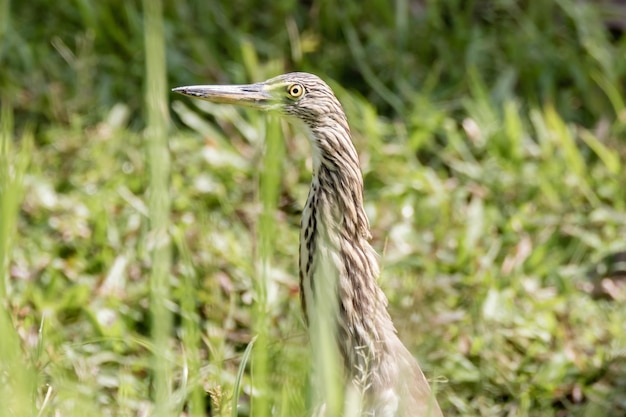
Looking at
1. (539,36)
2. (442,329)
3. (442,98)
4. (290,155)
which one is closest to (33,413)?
(442,329)

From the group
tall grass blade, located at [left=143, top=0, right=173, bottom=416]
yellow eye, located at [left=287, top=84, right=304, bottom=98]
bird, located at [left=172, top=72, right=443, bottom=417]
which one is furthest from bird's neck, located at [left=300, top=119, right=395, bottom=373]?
tall grass blade, located at [left=143, top=0, right=173, bottom=416]

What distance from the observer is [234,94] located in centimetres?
362

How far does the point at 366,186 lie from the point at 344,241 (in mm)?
1997

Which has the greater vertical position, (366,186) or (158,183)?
(158,183)

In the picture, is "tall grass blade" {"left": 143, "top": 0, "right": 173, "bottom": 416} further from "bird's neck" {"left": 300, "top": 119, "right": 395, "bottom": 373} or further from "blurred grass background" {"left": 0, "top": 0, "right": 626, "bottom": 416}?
"bird's neck" {"left": 300, "top": 119, "right": 395, "bottom": 373}

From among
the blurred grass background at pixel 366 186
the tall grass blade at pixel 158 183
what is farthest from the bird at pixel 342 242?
the tall grass blade at pixel 158 183

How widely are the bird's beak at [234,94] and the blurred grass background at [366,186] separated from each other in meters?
0.24

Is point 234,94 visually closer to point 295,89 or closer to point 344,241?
point 295,89

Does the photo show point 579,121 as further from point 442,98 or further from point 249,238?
point 249,238

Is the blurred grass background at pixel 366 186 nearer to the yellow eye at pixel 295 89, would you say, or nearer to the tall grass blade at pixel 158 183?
the yellow eye at pixel 295 89

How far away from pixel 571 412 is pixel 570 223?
110 centimetres

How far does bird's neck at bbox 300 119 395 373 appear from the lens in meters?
3.68

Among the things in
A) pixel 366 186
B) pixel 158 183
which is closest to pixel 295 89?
pixel 158 183

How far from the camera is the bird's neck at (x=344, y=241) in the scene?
368 centimetres
